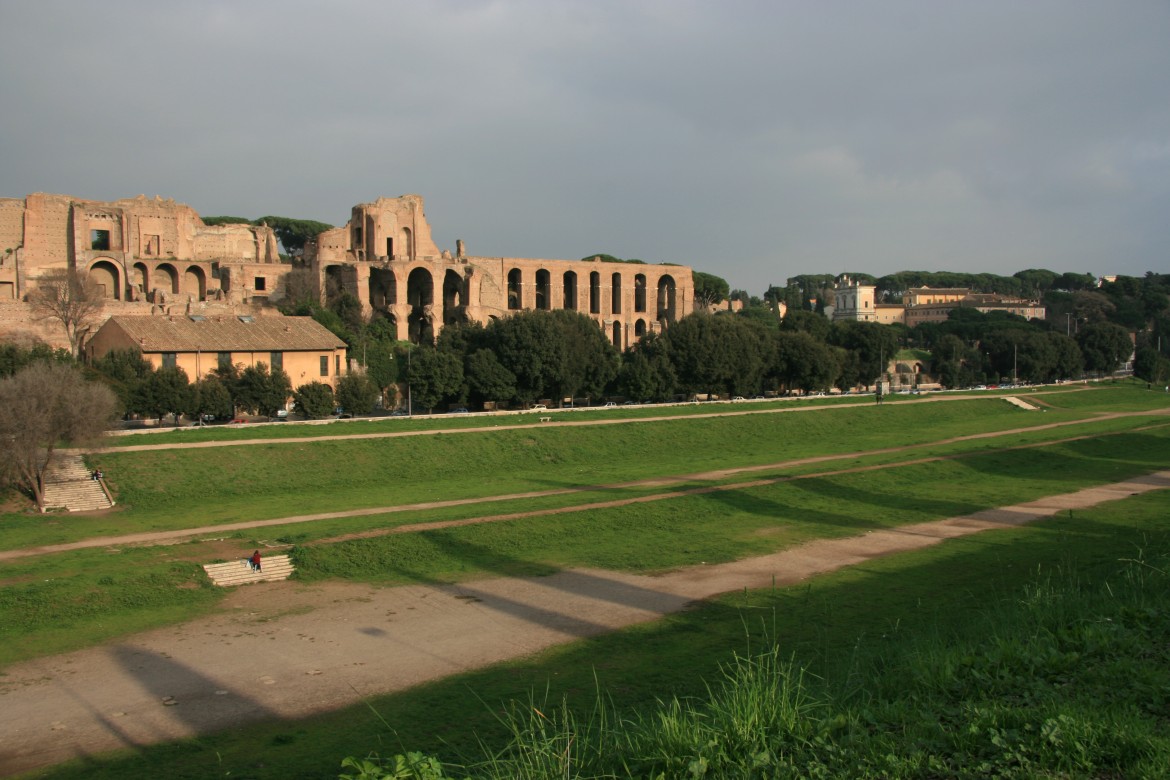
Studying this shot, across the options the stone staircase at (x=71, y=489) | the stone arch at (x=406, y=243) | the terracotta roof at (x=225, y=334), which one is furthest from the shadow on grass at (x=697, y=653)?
the stone arch at (x=406, y=243)

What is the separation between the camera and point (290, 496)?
1042 inches

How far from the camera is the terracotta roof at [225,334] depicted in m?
39.5

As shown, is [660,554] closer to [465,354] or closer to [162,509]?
[162,509]

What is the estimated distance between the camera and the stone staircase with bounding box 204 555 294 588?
1733cm

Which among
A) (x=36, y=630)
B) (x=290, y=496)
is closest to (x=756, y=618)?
(x=36, y=630)

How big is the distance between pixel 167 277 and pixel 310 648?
52.6 meters

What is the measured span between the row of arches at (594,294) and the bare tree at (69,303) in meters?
27.8

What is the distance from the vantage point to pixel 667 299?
75688mm

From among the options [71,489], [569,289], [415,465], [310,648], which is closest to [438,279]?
[569,289]

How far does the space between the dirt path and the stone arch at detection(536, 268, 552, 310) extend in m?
51.1

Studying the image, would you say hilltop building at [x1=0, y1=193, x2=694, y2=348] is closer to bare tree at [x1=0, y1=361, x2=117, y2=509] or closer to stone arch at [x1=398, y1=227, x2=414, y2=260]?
stone arch at [x1=398, y1=227, x2=414, y2=260]

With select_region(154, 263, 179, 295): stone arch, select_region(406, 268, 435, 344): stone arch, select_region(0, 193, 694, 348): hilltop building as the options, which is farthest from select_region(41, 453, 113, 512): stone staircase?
select_region(154, 263, 179, 295): stone arch

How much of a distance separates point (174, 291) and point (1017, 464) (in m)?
50.5

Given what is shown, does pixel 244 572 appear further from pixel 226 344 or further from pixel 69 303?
pixel 69 303
